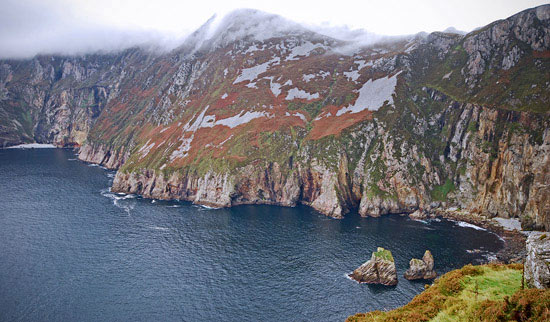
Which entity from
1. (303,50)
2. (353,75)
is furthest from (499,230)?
(303,50)

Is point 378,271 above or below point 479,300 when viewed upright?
below

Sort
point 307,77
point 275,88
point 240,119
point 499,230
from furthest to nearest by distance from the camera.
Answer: point 307,77
point 275,88
point 240,119
point 499,230

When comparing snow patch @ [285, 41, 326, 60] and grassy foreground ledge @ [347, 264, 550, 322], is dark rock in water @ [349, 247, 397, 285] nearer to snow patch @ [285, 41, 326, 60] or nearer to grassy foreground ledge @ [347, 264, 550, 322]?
grassy foreground ledge @ [347, 264, 550, 322]

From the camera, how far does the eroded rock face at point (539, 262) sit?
2002cm

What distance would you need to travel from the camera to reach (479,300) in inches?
902

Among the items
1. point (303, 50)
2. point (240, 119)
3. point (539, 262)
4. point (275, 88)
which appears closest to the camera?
point (539, 262)

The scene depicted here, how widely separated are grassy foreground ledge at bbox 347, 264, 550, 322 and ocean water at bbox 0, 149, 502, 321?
98.5 ft

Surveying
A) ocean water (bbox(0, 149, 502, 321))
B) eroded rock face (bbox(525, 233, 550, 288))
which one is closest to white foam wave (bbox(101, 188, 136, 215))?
ocean water (bbox(0, 149, 502, 321))

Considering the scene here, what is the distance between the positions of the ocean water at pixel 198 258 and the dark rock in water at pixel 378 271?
2.20 metres

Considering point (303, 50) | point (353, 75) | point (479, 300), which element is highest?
point (303, 50)

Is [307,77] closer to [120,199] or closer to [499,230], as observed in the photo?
[120,199]

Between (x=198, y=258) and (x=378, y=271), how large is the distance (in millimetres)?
40679

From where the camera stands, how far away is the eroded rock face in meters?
20.0

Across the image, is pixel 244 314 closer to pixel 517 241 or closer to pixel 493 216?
pixel 517 241
